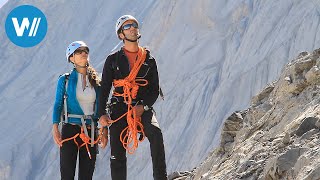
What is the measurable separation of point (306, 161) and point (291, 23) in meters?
20.2

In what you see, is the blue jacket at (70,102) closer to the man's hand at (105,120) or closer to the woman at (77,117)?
the woman at (77,117)

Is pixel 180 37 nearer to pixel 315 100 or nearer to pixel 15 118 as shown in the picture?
pixel 15 118

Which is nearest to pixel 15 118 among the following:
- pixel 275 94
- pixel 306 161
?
pixel 275 94

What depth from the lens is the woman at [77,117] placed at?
5.75 meters

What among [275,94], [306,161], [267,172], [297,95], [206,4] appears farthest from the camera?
[206,4]

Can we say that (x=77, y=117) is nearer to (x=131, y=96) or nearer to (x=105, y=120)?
(x=105, y=120)

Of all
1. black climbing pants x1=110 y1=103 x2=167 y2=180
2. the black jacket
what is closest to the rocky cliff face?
black climbing pants x1=110 y1=103 x2=167 y2=180

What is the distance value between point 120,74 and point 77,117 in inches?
21.8

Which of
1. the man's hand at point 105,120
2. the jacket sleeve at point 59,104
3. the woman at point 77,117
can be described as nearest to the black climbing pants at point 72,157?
the woman at point 77,117

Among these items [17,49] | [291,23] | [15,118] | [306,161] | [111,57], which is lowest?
[306,161]

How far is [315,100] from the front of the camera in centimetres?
546

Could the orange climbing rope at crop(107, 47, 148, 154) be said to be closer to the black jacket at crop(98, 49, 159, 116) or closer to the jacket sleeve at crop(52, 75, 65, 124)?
the black jacket at crop(98, 49, 159, 116)

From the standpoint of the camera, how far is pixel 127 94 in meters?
5.66

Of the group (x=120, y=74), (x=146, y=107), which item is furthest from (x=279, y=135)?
(x=120, y=74)
